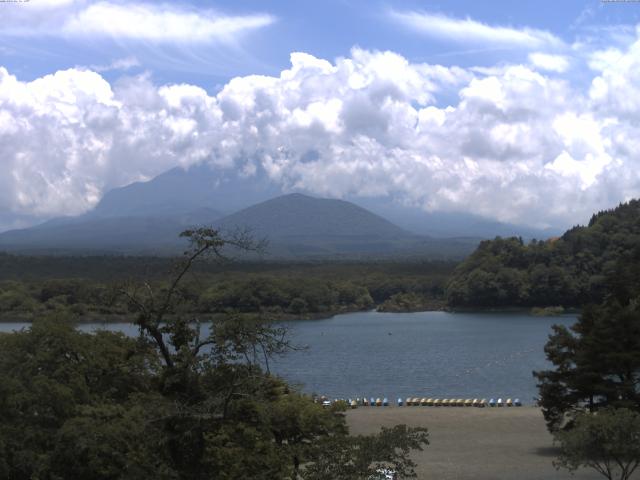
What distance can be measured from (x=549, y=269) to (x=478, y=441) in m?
63.3

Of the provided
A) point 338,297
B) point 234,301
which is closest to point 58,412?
point 234,301

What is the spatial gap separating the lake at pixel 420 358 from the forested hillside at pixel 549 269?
8.12 meters

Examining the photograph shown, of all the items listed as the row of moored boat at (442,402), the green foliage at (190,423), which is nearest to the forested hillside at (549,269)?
Answer: the row of moored boat at (442,402)

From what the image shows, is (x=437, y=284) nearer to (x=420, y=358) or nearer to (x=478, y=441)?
(x=420, y=358)

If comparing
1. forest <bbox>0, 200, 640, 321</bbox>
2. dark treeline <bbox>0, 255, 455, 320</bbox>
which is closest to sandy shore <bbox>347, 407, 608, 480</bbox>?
dark treeline <bbox>0, 255, 455, 320</bbox>

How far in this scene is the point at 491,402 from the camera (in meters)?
33.1

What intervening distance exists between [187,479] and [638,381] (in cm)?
1553

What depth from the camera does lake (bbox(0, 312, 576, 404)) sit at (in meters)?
38.1

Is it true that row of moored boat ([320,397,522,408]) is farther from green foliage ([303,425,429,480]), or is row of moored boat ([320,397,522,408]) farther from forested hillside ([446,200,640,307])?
forested hillside ([446,200,640,307])

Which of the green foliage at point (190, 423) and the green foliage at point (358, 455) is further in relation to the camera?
the green foliage at point (358, 455)

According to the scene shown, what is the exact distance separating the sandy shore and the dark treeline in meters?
30.2

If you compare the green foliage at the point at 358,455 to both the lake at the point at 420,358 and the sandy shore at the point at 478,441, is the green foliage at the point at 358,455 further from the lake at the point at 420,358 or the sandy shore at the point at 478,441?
the lake at the point at 420,358

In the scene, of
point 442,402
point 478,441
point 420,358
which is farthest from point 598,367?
point 420,358

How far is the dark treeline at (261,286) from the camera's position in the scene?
253 feet
